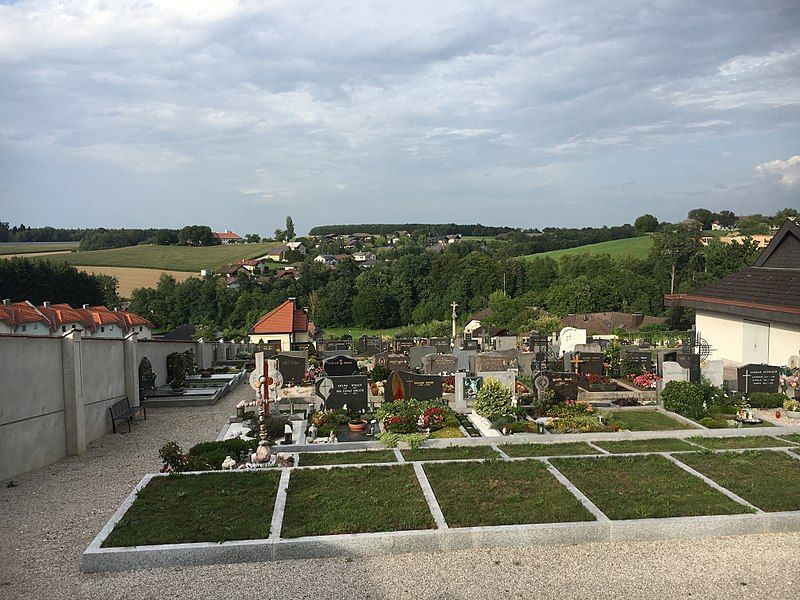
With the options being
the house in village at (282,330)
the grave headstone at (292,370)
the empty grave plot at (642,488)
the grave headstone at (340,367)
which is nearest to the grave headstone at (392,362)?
the grave headstone at (340,367)

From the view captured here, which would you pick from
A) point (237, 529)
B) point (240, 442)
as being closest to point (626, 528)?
point (237, 529)

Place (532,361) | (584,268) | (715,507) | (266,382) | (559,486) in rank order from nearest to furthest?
1. (715,507)
2. (559,486)
3. (266,382)
4. (532,361)
5. (584,268)

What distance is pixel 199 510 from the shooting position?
27.3ft

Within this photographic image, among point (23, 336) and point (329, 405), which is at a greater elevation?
point (23, 336)

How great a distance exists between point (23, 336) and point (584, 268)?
63.0m

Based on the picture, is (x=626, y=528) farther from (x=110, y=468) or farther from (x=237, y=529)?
(x=110, y=468)

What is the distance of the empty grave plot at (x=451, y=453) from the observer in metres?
11.1

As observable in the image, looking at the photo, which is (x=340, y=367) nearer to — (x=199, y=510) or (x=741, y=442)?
(x=199, y=510)

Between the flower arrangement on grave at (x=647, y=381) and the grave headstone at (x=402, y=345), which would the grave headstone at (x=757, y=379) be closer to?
the flower arrangement on grave at (x=647, y=381)

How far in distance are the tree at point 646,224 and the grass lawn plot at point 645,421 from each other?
8843 cm

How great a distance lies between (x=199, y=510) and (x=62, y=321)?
81.2 ft

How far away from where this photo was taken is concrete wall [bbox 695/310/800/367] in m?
19.5

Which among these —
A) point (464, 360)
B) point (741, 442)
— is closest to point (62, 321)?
point (464, 360)

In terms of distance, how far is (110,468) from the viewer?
11570 millimetres
